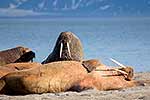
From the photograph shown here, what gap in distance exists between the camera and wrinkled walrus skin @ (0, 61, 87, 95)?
1119 cm

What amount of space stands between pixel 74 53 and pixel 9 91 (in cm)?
276

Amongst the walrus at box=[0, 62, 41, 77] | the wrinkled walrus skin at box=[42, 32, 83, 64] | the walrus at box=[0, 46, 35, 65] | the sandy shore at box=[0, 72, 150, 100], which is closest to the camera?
the sandy shore at box=[0, 72, 150, 100]

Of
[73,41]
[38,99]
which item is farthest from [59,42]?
[38,99]

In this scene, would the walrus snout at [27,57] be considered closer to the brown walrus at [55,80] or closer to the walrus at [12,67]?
the walrus at [12,67]

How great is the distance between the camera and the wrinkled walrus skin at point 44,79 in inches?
440

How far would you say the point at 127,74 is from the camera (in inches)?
472

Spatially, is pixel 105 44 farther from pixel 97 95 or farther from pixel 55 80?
pixel 97 95

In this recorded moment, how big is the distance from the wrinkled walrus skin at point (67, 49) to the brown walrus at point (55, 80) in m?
1.82

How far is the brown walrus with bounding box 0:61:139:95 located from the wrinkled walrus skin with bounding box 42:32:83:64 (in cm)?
182

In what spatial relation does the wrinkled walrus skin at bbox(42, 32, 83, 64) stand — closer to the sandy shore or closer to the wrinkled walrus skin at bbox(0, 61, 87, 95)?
the wrinkled walrus skin at bbox(0, 61, 87, 95)

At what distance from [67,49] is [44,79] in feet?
7.98

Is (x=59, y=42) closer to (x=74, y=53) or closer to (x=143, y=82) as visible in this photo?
(x=74, y=53)

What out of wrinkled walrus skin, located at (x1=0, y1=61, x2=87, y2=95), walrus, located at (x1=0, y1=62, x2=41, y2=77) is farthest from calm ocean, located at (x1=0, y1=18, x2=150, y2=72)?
wrinkled walrus skin, located at (x1=0, y1=61, x2=87, y2=95)

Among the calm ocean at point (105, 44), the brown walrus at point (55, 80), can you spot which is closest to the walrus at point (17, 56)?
the brown walrus at point (55, 80)
